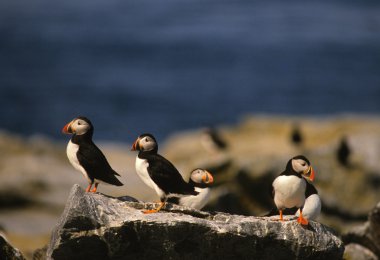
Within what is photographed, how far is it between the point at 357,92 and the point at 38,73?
1880 cm

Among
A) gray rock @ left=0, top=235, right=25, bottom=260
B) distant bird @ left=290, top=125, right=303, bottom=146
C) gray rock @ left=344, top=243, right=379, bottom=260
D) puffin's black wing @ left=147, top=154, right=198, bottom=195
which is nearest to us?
puffin's black wing @ left=147, top=154, right=198, bottom=195

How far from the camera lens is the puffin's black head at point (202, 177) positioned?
1115 cm

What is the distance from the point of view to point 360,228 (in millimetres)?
12914

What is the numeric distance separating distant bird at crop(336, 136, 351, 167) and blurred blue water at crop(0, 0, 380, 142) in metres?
21.7

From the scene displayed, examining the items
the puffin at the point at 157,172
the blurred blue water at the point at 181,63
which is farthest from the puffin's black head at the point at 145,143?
the blurred blue water at the point at 181,63

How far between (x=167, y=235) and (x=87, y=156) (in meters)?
1.30

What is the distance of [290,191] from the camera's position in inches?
395

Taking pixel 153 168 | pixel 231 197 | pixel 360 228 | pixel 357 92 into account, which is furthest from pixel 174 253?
pixel 357 92

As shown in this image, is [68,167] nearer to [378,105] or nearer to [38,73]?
[378,105]

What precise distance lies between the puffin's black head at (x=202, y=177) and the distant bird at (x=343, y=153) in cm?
801

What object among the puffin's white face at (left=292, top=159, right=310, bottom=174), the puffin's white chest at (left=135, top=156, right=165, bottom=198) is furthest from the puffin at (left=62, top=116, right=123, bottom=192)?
the puffin's white face at (left=292, top=159, right=310, bottom=174)

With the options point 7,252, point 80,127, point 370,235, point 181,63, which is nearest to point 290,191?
point 80,127

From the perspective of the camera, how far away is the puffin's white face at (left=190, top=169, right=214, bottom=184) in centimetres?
1114

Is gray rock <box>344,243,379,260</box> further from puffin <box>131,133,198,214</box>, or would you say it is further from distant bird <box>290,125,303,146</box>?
distant bird <box>290,125,303,146</box>
